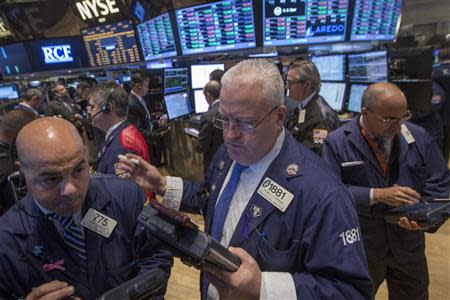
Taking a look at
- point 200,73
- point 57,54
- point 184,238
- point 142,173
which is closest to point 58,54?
point 57,54

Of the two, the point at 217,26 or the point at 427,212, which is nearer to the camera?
the point at 427,212

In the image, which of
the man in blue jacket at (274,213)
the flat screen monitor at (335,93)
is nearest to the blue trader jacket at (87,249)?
the man in blue jacket at (274,213)

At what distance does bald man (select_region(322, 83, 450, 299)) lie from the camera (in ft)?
6.49

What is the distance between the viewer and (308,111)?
10.3ft

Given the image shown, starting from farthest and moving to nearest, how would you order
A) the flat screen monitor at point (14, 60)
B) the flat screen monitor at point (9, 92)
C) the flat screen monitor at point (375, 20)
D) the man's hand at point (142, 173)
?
the flat screen monitor at point (9, 92) < the flat screen monitor at point (14, 60) < the flat screen monitor at point (375, 20) < the man's hand at point (142, 173)

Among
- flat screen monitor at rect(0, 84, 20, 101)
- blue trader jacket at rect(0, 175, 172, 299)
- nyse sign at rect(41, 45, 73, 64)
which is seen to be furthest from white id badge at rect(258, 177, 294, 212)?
flat screen monitor at rect(0, 84, 20, 101)

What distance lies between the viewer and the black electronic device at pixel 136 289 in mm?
954

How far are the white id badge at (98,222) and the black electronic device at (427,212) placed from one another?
4.97 ft

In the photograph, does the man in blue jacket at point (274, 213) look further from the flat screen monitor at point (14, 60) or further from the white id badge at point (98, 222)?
the flat screen monitor at point (14, 60)

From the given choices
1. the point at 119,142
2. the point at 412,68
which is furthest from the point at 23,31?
the point at 412,68

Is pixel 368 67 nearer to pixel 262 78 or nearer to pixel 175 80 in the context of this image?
pixel 175 80

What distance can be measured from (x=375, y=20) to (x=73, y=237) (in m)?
4.57

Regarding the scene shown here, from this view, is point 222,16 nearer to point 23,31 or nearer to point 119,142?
point 119,142

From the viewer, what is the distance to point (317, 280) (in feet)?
3.43
